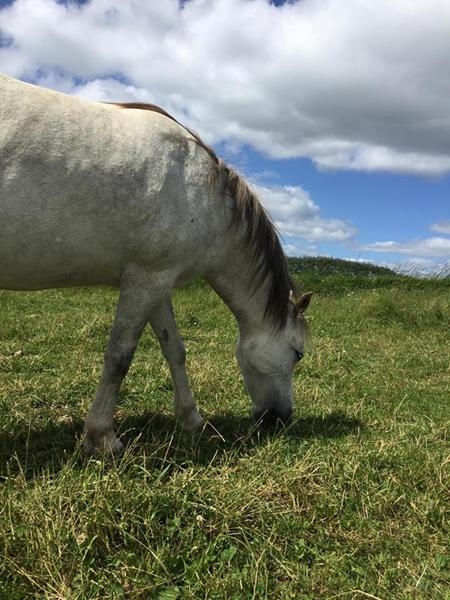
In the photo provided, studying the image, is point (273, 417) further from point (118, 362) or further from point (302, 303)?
point (118, 362)

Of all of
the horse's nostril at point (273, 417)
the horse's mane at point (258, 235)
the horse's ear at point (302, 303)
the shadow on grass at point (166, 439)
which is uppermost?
the horse's mane at point (258, 235)

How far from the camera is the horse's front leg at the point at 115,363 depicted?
152 inches

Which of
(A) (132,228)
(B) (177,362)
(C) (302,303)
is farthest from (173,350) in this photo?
(A) (132,228)

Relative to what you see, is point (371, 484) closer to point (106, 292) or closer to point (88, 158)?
point (88, 158)

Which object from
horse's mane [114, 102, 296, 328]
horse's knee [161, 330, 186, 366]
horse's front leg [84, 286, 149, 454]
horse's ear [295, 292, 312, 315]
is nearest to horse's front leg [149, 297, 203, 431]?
horse's knee [161, 330, 186, 366]

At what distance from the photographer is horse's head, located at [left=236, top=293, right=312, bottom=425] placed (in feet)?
15.3

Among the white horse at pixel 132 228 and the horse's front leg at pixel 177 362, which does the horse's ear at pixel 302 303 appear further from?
the horse's front leg at pixel 177 362

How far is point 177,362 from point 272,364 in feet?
2.80

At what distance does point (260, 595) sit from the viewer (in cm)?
252

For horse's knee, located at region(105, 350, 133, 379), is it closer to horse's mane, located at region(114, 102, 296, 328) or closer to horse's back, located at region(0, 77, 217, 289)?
horse's back, located at region(0, 77, 217, 289)

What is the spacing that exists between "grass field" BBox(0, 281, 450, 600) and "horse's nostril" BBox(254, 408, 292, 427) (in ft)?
0.44

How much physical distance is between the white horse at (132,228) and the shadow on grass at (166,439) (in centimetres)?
22

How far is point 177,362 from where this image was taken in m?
4.73

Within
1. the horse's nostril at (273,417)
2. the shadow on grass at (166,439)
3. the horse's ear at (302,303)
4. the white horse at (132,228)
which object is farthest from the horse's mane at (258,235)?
the shadow on grass at (166,439)
